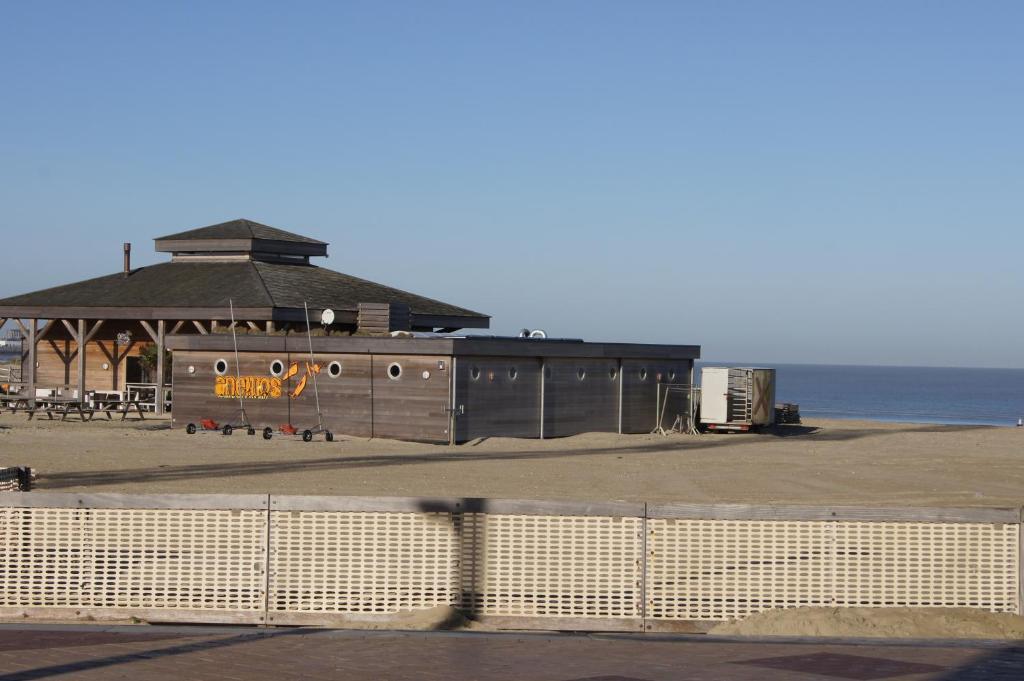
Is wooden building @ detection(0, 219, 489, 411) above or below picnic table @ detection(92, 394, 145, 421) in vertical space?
above

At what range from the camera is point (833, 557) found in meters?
11.7

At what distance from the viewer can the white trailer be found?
40406 millimetres

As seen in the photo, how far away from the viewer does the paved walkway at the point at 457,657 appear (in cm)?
898

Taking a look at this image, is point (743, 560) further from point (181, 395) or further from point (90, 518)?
point (181, 395)

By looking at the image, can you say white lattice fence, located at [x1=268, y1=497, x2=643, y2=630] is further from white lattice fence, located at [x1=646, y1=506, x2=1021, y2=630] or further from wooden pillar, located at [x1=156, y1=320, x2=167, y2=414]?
wooden pillar, located at [x1=156, y1=320, x2=167, y2=414]

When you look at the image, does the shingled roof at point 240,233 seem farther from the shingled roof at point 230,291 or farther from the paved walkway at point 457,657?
the paved walkway at point 457,657

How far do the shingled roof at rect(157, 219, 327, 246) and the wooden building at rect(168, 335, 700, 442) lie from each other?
50.2 feet

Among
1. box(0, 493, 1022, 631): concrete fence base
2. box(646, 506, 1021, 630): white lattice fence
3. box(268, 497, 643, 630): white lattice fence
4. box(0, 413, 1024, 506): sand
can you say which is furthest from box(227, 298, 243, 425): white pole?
box(646, 506, 1021, 630): white lattice fence

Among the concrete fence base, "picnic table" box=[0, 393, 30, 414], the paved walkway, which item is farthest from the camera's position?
"picnic table" box=[0, 393, 30, 414]

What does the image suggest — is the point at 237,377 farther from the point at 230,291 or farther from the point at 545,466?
the point at 545,466

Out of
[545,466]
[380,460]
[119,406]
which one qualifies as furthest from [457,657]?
[119,406]

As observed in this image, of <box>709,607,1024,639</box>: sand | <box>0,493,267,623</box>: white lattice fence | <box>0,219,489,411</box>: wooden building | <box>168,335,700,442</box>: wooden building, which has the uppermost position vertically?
<box>0,219,489,411</box>: wooden building

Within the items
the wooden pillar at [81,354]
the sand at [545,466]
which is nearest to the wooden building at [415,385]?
the sand at [545,466]

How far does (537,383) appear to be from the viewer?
36438 millimetres
